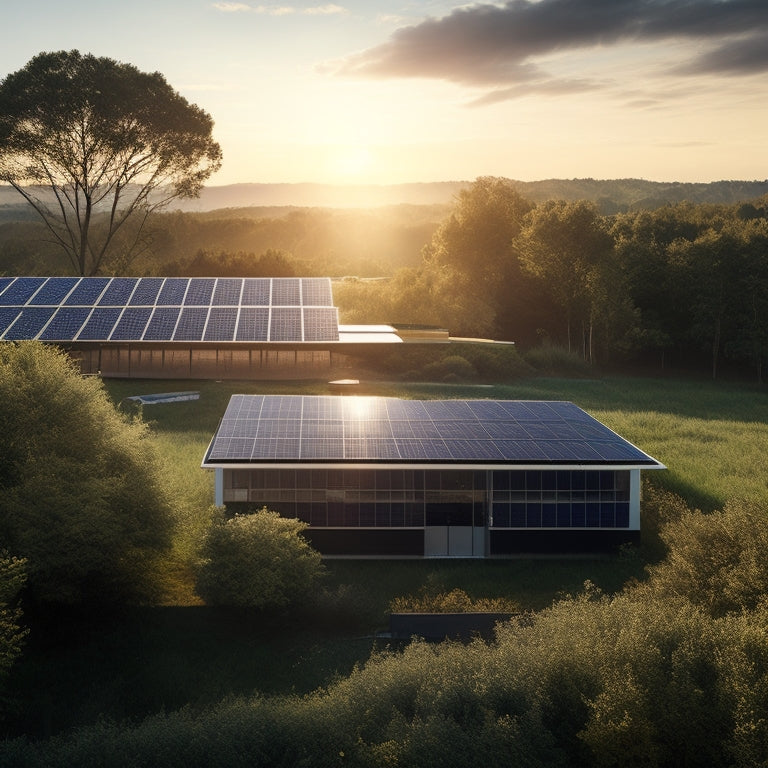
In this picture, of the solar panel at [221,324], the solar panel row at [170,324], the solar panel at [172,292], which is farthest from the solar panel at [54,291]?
the solar panel at [221,324]

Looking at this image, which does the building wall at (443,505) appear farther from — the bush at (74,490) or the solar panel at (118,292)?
the solar panel at (118,292)

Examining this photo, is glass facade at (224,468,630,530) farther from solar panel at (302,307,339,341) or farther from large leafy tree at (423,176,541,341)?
large leafy tree at (423,176,541,341)

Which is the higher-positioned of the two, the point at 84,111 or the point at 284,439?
the point at 84,111

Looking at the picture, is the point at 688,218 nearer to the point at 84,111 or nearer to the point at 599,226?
the point at 599,226

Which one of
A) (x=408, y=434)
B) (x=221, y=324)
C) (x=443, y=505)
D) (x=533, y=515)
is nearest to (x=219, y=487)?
(x=408, y=434)

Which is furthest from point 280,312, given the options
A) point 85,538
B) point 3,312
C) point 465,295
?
point 85,538

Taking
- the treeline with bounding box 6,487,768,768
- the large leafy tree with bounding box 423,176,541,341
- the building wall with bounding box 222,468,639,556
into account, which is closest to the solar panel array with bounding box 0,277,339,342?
the large leafy tree with bounding box 423,176,541,341
